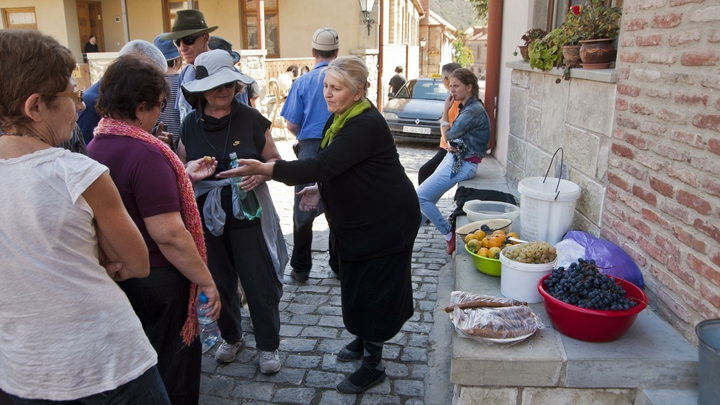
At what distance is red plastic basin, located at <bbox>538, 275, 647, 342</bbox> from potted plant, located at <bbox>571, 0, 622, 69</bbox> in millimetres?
1736

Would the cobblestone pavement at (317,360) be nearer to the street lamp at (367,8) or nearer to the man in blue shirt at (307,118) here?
the man in blue shirt at (307,118)

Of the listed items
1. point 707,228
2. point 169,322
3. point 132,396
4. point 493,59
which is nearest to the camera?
point 132,396

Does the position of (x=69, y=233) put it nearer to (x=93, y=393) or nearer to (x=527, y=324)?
(x=93, y=393)

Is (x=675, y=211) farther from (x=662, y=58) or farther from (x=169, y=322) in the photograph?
(x=169, y=322)

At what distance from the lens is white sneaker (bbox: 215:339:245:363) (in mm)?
3553

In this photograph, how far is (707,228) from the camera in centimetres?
250

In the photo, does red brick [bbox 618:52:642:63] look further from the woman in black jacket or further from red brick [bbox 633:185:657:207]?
the woman in black jacket

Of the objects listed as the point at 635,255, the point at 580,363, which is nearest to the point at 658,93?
the point at 635,255

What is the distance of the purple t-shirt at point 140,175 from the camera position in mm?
2135

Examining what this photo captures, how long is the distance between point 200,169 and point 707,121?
252 centimetres

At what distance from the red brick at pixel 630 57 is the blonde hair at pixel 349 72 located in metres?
1.59

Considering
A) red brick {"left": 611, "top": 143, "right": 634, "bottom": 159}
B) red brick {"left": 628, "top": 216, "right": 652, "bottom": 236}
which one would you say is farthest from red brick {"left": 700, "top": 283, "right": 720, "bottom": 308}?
red brick {"left": 611, "top": 143, "right": 634, "bottom": 159}

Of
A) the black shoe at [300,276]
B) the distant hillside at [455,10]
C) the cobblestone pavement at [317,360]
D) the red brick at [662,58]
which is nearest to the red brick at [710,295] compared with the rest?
the red brick at [662,58]

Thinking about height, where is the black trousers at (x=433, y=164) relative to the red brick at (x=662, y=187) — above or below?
below
